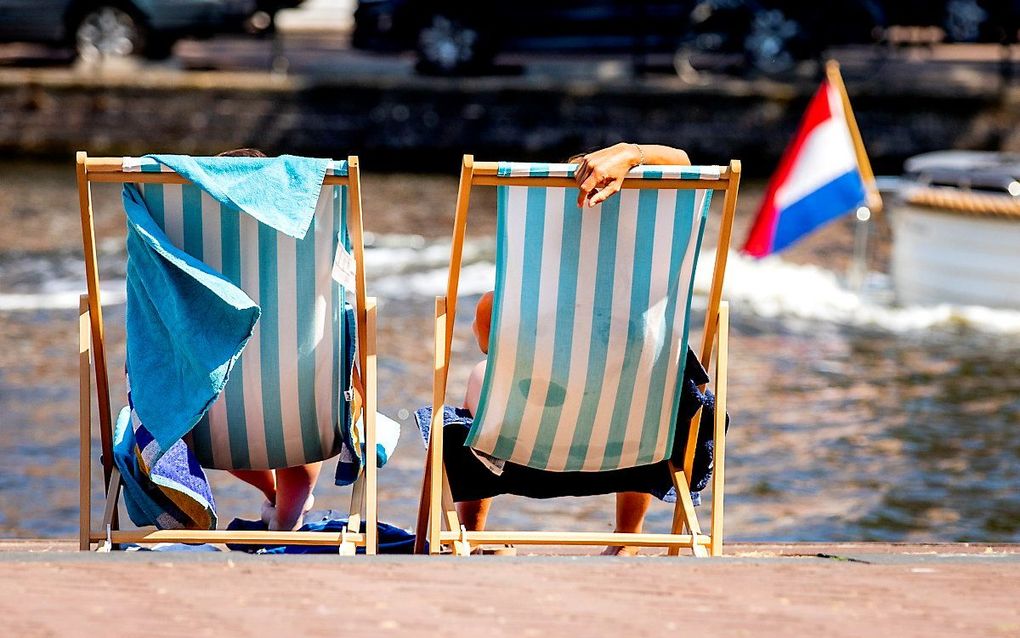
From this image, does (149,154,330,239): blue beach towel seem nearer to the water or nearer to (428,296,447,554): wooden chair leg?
(428,296,447,554): wooden chair leg

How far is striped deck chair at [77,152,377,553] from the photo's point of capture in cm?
330

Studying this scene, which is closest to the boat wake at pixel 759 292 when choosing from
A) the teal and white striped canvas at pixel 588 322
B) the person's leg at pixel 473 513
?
the person's leg at pixel 473 513

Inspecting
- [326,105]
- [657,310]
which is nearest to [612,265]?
[657,310]

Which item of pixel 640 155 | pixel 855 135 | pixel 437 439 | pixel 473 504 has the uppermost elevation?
pixel 855 135

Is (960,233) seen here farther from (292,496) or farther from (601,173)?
(601,173)

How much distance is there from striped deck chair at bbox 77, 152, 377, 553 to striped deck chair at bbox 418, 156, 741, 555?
0.73 ft

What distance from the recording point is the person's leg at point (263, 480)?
383cm

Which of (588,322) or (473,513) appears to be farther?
(473,513)

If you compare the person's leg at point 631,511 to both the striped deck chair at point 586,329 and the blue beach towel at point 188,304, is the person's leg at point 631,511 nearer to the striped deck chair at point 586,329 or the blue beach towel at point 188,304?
the striped deck chair at point 586,329

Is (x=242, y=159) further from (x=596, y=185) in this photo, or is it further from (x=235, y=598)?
(x=235, y=598)

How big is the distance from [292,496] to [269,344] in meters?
0.51

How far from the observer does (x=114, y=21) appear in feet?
57.9

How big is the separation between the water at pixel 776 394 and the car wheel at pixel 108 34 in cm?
498

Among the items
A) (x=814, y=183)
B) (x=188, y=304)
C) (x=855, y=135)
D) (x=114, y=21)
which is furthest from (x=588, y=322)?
(x=114, y=21)
